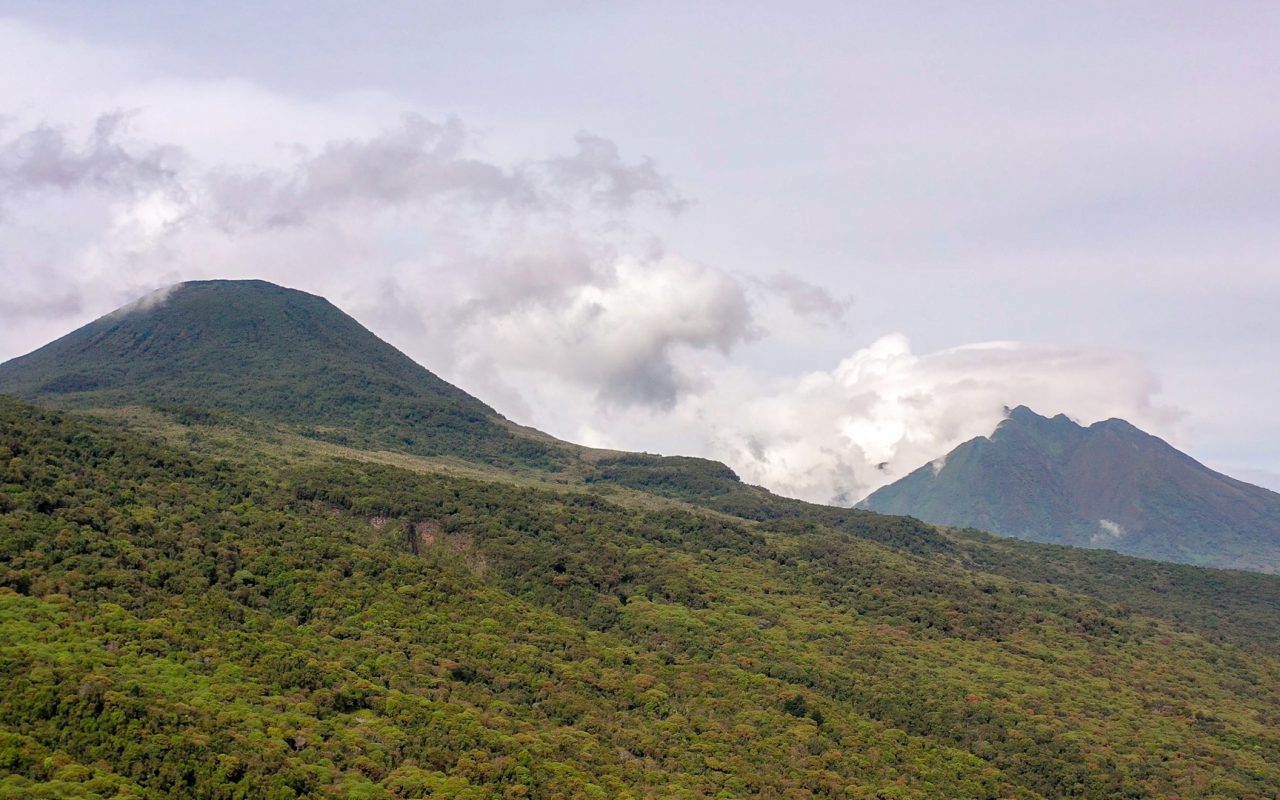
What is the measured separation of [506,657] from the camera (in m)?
75.4

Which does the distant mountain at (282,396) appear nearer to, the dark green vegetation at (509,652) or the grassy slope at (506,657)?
the dark green vegetation at (509,652)

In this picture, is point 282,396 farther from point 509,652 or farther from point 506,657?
point 506,657

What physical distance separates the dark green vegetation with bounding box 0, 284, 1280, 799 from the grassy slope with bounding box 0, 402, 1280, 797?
26 cm

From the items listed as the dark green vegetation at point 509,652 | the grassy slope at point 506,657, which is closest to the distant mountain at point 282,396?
the dark green vegetation at point 509,652

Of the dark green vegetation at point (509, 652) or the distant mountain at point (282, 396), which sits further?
the distant mountain at point (282, 396)

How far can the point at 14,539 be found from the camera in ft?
217

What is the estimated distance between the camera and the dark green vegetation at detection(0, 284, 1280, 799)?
53.6 metres

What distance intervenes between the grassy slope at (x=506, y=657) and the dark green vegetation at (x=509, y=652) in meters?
0.26

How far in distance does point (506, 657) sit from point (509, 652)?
726mm

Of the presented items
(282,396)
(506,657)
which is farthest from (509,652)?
(282,396)

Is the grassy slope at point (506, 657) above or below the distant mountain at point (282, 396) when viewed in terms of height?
below

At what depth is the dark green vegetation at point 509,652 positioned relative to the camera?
2110 inches

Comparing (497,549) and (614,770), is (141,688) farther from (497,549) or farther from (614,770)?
(497,549)

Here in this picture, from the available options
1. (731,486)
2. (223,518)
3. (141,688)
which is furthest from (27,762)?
(731,486)
